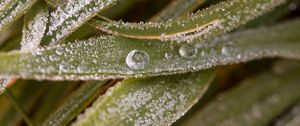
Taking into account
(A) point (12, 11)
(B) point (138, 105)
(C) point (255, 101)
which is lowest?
(C) point (255, 101)

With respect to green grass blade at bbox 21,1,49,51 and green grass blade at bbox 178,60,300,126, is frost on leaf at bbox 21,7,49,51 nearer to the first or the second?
green grass blade at bbox 21,1,49,51

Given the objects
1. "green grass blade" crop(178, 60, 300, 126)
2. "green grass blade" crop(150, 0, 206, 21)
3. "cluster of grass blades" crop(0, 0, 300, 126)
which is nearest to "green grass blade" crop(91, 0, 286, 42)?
"cluster of grass blades" crop(0, 0, 300, 126)

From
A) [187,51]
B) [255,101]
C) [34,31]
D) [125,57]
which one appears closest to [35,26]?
[34,31]

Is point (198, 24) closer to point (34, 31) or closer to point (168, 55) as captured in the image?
point (168, 55)

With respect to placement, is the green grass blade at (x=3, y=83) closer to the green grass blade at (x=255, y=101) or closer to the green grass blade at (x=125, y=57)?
the green grass blade at (x=125, y=57)

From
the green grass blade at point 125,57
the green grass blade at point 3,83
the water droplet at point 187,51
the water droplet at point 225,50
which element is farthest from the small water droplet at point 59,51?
the water droplet at point 225,50

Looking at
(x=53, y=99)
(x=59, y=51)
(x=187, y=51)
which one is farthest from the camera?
(x=53, y=99)

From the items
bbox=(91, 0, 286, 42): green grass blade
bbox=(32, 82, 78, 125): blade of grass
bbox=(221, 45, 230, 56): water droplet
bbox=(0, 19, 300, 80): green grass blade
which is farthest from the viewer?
bbox=(32, 82, 78, 125): blade of grass
